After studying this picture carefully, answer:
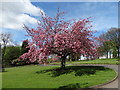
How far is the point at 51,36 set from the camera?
39.5ft

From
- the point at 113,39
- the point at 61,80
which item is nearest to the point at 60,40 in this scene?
the point at 61,80

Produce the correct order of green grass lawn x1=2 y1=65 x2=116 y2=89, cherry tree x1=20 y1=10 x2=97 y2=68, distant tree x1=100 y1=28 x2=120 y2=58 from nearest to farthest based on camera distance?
1. green grass lawn x1=2 y1=65 x2=116 y2=89
2. cherry tree x1=20 y1=10 x2=97 y2=68
3. distant tree x1=100 y1=28 x2=120 y2=58

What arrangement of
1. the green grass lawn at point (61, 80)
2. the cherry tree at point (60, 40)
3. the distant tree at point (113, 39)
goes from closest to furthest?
the green grass lawn at point (61, 80) → the cherry tree at point (60, 40) → the distant tree at point (113, 39)

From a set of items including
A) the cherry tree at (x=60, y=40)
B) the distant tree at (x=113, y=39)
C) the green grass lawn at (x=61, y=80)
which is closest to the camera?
the green grass lawn at (x=61, y=80)

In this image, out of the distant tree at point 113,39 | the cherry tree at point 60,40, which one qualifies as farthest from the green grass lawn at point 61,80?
the distant tree at point 113,39

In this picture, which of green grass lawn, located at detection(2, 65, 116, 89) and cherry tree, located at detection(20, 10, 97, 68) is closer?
green grass lawn, located at detection(2, 65, 116, 89)

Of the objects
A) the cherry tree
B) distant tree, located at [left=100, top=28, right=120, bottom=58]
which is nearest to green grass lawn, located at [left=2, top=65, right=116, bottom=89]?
the cherry tree

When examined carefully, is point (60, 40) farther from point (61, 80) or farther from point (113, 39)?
point (113, 39)

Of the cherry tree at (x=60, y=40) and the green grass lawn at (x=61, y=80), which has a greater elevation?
the cherry tree at (x=60, y=40)

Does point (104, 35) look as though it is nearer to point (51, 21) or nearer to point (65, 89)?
point (51, 21)

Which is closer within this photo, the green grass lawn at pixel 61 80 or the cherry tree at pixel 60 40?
the green grass lawn at pixel 61 80

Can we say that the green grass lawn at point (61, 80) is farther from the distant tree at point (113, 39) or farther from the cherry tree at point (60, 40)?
the distant tree at point (113, 39)

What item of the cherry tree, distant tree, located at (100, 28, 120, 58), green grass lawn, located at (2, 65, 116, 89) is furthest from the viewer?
distant tree, located at (100, 28, 120, 58)

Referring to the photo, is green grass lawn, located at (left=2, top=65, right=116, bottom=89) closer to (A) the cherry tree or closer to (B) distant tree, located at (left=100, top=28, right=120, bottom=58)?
(A) the cherry tree
